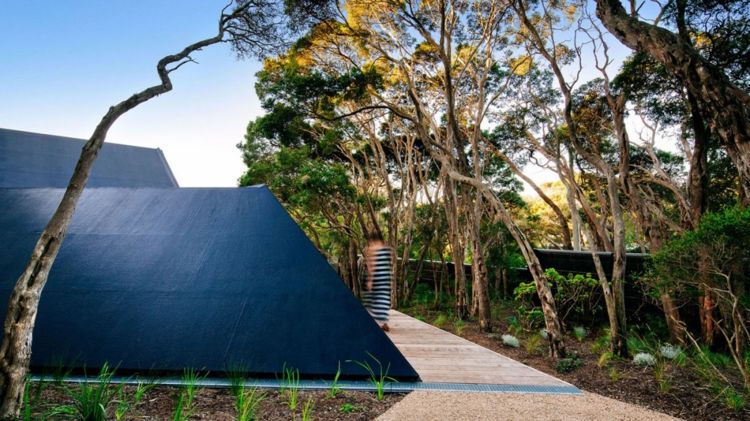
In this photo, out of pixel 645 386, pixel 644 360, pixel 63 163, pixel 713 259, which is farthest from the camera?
pixel 63 163

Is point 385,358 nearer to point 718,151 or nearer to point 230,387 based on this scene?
point 230,387

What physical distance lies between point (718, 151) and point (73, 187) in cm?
1148

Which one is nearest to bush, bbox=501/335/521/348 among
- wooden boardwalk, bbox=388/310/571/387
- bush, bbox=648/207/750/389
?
wooden boardwalk, bbox=388/310/571/387

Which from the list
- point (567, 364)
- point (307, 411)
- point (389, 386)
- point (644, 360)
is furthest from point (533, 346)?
point (307, 411)

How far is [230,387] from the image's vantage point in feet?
10.9

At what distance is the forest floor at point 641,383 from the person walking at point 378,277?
185 cm

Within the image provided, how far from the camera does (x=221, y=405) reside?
9.80 feet

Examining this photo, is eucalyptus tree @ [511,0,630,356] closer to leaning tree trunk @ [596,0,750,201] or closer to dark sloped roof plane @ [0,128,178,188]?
leaning tree trunk @ [596,0,750,201]

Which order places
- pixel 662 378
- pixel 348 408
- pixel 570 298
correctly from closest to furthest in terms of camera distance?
1. pixel 348 408
2. pixel 662 378
3. pixel 570 298

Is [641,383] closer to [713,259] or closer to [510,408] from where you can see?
[713,259]

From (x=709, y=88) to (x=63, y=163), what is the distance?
10786 millimetres

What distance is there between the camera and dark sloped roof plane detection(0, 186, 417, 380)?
11.8 ft

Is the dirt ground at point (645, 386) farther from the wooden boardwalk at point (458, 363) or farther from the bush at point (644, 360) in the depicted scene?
the wooden boardwalk at point (458, 363)

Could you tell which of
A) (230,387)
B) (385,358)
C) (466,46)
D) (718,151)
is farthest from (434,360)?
(718,151)
